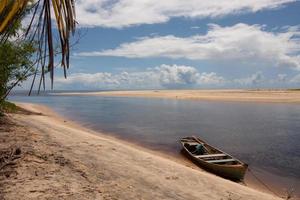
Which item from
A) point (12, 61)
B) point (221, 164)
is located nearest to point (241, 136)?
point (221, 164)

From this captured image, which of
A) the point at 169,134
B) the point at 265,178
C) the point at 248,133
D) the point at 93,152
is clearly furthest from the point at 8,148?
the point at 248,133

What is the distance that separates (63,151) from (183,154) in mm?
9561

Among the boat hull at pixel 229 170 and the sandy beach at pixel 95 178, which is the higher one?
the sandy beach at pixel 95 178

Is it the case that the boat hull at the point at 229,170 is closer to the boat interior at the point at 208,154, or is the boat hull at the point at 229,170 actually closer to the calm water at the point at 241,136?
the boat interior at the point at 208,154

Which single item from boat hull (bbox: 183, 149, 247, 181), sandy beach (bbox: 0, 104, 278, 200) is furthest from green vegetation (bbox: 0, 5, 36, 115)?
boat hull (bbox: 183, 149, 247, 181)

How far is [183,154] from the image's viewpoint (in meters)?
20.2

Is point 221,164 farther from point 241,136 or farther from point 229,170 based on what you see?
point 241,136

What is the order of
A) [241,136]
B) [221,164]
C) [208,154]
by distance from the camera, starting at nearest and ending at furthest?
[221,164]
[208,154]
[241,136]

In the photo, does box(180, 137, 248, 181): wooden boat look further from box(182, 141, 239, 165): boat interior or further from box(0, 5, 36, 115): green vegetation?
box(0, 5, 36, 115): green vegetation

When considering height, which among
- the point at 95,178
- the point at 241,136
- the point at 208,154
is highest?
the point at 95,178

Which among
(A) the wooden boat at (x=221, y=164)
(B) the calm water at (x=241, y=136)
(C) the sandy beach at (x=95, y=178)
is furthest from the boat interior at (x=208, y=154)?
(C) the sandy beach at (x=95, y=178)

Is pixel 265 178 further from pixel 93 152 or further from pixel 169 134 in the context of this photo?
pixel 169 134

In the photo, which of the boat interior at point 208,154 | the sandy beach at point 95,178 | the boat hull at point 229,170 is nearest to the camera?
the sandy beach at point 95,178

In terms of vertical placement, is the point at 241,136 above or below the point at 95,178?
below
